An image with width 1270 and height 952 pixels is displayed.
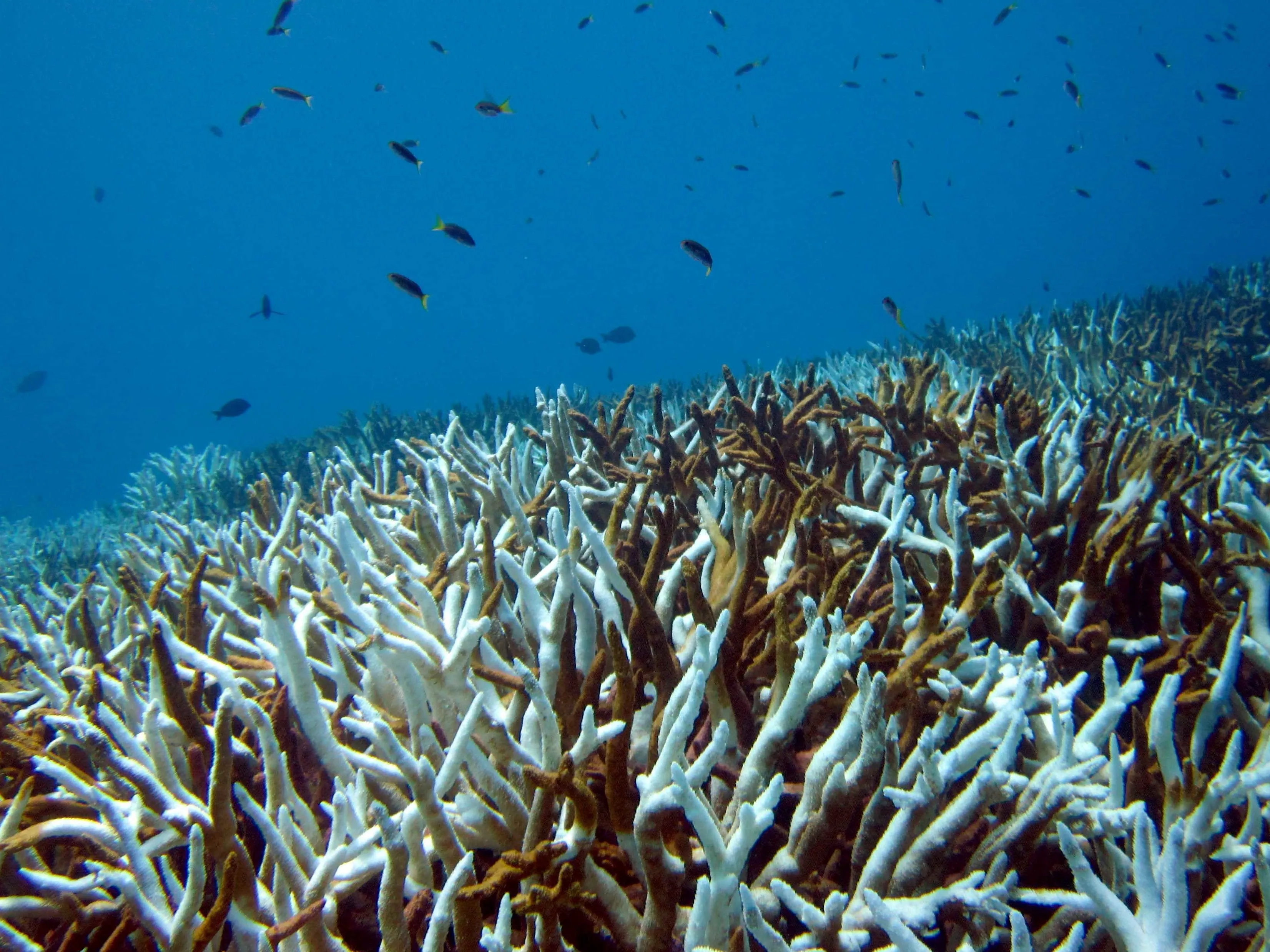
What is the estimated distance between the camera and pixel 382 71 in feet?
417

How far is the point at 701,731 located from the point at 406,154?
336 inches

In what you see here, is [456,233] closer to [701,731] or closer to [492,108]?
[492,108]

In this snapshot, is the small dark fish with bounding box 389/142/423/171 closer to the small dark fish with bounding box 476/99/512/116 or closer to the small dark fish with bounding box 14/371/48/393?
the small dark fish with bounding box 476/99/512/116

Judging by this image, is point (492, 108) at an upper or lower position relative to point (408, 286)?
upper

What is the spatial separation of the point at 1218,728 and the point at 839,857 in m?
1.09

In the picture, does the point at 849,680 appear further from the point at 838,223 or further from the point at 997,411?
the point at 838,223

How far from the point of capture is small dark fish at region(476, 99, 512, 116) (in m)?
8.28

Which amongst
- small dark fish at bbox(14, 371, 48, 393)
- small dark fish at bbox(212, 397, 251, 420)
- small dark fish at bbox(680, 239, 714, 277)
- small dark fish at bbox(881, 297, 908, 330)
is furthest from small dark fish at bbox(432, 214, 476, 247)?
small dark fish at bbox(14, 371, 48, 393)

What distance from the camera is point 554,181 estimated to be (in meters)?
129

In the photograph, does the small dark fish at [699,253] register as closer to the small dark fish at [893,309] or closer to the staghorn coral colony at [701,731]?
the small dark fish at [893,309]

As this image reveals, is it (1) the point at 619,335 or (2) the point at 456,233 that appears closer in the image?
(2) the point at 456,233

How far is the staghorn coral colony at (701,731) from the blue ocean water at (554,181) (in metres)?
95.7

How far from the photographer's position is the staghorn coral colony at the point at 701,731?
114cm

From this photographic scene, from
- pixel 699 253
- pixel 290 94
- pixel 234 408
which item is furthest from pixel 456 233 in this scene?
pixel 234 408
